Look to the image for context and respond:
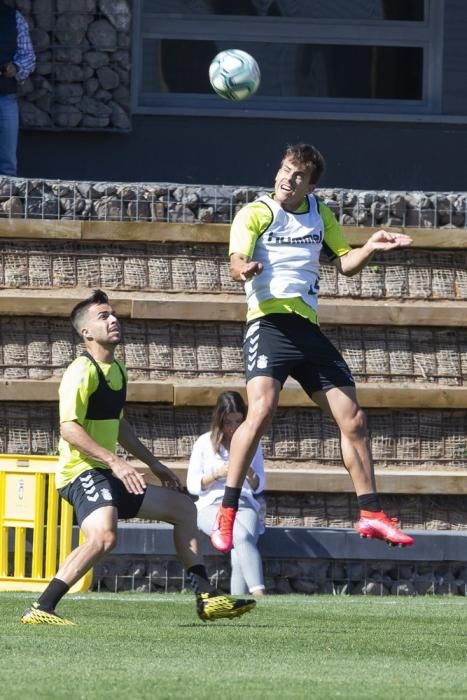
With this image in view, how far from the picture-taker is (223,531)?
967 centimetres

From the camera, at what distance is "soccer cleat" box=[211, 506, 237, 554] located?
963cm

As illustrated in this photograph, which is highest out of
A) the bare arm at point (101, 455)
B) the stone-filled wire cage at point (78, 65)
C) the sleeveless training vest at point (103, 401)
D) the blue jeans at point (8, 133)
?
the stone-filled wire cage at point (78, 65)

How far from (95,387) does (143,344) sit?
4.37 metres

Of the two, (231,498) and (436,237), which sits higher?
(436,237)

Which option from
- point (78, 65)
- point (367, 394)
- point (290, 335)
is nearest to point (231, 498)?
point (290, 335)

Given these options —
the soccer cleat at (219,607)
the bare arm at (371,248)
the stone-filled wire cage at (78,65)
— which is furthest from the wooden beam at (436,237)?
the soccer cleat at (219,607)

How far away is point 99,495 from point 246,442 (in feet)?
2.92

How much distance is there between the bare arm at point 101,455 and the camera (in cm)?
944

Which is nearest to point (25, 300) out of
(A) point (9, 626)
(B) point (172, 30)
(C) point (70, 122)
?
(C) point (70, 122)

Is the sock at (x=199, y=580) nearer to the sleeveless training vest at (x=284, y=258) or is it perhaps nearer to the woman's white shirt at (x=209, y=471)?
the sleeveless training vest at (x=284, y=258)

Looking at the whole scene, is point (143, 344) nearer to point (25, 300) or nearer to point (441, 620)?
point (25, 300)

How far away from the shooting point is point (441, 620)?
10.1 meters

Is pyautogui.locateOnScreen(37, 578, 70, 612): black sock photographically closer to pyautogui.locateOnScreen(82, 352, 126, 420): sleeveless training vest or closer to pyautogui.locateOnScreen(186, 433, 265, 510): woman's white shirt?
pyautogui.locateOnScreen(82, 352, 126, 420): sleeveless training vest

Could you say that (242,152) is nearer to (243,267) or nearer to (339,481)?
(339,481)
